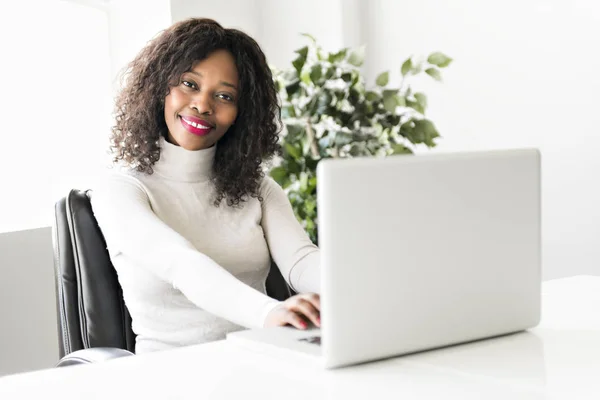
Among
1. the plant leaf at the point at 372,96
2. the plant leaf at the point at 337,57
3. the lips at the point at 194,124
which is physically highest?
the plant leaf at the point at 337,57

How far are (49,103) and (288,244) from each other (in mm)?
1767

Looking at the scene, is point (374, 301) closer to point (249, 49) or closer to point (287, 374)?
point (287, 374)

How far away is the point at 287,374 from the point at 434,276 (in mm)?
238

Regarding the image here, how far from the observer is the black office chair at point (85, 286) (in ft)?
6.32

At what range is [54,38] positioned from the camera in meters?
3.45

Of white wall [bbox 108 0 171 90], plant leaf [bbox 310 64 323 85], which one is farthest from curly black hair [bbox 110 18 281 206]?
white wall [bbox 108 0 171 90]

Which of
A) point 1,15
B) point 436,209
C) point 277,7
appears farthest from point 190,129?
point 277,7

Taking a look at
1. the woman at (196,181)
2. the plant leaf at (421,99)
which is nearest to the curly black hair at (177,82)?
the woman at (196,181)

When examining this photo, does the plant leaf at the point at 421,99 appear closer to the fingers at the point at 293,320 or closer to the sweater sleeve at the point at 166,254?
the sweater sleeve at the point at 166,254

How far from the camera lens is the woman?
1.88m

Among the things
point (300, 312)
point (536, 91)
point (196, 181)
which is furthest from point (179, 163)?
point (536, 91)

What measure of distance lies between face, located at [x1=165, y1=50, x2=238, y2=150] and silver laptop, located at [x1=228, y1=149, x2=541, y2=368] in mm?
816

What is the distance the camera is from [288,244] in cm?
203

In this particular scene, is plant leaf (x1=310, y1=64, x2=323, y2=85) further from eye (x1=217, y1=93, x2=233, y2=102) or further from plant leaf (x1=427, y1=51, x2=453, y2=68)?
eye (x1=217, y1=93, x2=233, y2=102)
